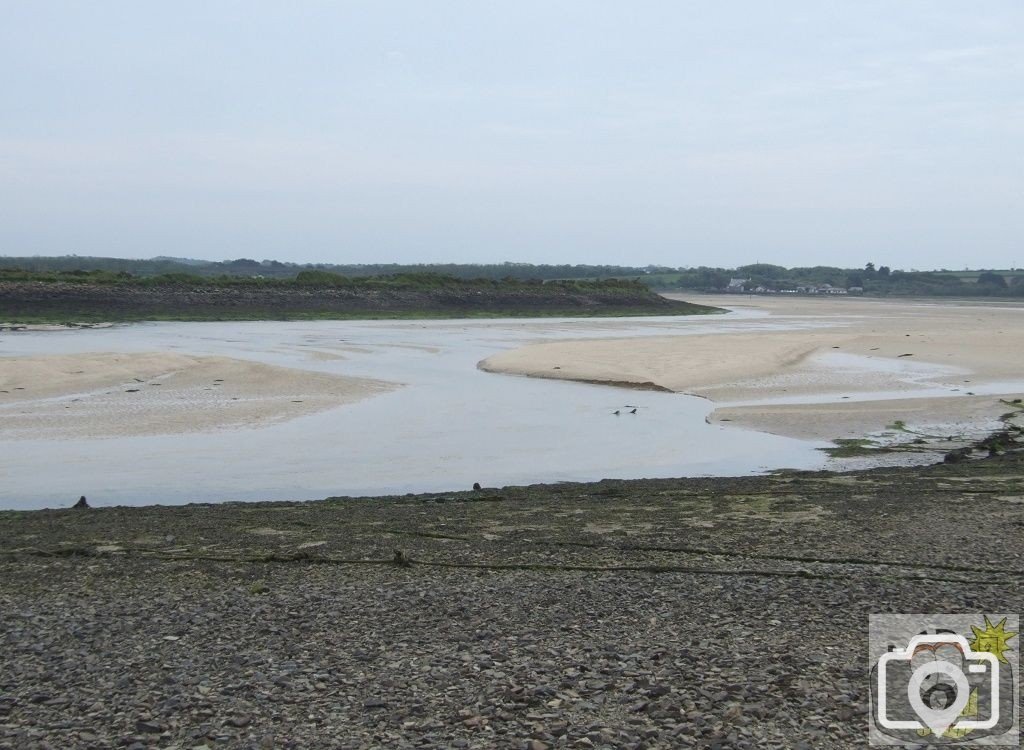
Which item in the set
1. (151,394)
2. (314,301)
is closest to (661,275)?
(314,301)

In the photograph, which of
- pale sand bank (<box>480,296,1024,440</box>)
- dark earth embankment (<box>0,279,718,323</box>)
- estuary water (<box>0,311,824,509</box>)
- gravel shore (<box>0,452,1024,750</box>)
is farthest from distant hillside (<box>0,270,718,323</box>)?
gravel shore (<box>0,452,1024,750</box>)

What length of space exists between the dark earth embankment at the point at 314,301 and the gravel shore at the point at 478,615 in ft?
151

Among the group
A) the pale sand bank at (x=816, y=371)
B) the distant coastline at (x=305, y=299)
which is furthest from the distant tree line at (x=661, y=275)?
the pale sand bank at (x=816, y=371)

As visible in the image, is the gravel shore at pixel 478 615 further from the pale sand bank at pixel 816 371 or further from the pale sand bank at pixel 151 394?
the pale sand bank at pixel 816 371

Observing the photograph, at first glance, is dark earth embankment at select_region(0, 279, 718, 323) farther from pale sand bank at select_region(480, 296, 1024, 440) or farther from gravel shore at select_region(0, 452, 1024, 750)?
gravel shore at select_region(0, 452, 1024, 750)

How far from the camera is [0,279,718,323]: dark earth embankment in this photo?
54656mm

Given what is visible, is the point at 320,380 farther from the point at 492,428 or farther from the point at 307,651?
the point at 307,651

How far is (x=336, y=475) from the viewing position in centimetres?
1392

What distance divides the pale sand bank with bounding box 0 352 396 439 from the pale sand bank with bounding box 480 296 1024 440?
22.9 ft

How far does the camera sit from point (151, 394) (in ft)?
72.9

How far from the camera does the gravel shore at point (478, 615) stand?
4.90m

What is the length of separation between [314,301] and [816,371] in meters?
44.4

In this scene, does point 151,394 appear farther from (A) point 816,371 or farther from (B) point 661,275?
(B) point 661,275

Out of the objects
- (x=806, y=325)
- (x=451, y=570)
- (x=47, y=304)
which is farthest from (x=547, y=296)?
(x=451, y=570)
